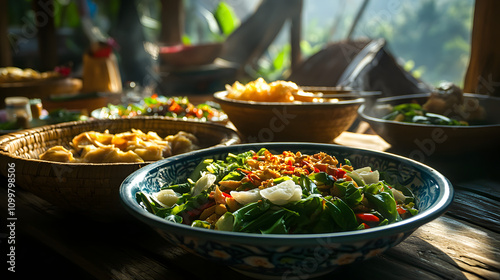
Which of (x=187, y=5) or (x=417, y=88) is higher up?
(x=187, y=5)

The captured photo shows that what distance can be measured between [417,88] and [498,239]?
319 cm

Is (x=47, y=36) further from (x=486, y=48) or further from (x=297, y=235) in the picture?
(x=297, y=235)

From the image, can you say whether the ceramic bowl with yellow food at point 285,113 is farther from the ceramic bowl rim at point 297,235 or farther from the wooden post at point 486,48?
the wooden post at point 486,48

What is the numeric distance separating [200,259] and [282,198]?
35 cm

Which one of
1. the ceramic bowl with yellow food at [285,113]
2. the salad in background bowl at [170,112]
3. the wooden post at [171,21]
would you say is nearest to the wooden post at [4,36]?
the wooden post at [171,21]

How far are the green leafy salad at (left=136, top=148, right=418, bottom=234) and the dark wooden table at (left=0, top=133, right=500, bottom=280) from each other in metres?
0.14

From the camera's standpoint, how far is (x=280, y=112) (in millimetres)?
1797

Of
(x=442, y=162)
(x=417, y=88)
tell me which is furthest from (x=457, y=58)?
(x=442, y=162)

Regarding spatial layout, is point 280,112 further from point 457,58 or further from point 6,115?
point 457,58

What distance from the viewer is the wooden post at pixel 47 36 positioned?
6537 millimetres

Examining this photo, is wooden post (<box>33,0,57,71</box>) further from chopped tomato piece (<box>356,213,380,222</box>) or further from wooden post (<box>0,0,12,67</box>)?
chopped tomato piece (<box>356,213,380,222</box>)

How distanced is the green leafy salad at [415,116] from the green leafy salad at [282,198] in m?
0.82

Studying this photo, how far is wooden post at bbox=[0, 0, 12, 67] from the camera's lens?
653 cm

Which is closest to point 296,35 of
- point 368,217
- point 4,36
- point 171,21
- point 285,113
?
point 171,21
